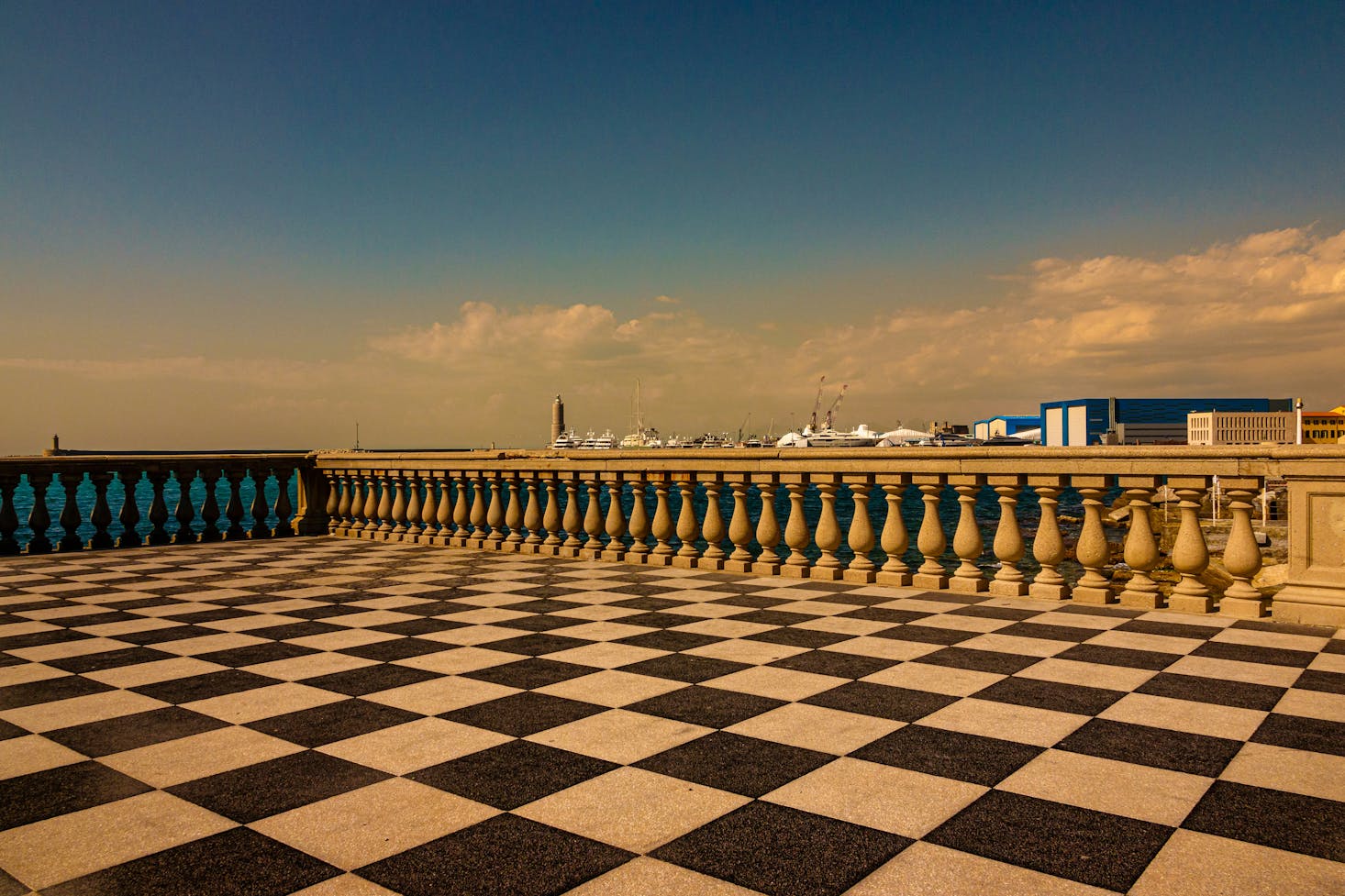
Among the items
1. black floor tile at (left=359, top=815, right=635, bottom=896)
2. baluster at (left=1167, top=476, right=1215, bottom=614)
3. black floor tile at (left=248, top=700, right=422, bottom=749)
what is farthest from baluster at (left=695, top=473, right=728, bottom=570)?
black floor tile at (left=359, top=815, right=635, bottom=896)

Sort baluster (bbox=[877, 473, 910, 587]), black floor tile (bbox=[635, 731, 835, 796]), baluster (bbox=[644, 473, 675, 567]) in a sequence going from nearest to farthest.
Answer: black floor tile (bbox=[635, 731, 835, 796]) → baluster (bbox=[877, 473, 910, 587]) → baluster (bbox=[644, 473, 675, 567])

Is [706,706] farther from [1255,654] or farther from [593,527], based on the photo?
[593,527]

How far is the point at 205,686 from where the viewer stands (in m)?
4.16

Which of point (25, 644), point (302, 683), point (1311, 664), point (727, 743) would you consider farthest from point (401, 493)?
point (1311, 664)

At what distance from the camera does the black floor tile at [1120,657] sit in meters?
4.43

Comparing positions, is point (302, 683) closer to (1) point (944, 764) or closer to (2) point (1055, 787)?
(1) point (944, 764)

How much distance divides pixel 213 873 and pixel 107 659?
3092 mm

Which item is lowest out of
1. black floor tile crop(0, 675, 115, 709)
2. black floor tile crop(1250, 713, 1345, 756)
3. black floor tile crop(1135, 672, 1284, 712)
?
black floor tile crop(1135, 672, 1284, 712)

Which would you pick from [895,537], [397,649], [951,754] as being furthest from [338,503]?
[951,754]

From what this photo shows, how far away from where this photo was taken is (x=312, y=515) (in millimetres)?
12516

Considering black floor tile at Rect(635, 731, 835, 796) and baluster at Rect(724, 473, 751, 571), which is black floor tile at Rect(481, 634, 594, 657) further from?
baluster at Rect(724, 473, 751, 571)

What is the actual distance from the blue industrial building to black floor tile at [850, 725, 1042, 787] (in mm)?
162656

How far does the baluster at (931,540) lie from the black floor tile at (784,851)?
4.63 metres

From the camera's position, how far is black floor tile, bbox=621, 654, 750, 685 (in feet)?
13.9
